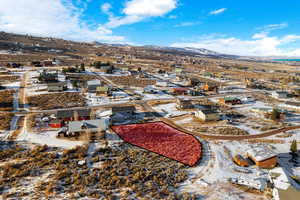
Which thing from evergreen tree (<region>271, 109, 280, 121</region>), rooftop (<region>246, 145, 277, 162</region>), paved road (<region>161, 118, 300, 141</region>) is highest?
evergreen tree (<region>271, 109, 280, 121</region>)

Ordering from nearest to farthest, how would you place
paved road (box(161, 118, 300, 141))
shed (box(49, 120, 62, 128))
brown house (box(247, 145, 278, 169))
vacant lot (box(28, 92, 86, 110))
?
brown house (box(247, 145, 278, 169))
paved road (box(161, 118, 300, 141))
shed (box(49, 120, 62, 128))
vacant lot (box(28, 92, 86, 110))

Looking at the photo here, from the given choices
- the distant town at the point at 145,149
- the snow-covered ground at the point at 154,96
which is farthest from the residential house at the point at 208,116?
the snow-covered ground at the point at 154,96

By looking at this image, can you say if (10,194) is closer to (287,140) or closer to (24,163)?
(24,163)

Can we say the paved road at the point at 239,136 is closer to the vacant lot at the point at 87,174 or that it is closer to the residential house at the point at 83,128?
the vacant lot at the point at 87,174

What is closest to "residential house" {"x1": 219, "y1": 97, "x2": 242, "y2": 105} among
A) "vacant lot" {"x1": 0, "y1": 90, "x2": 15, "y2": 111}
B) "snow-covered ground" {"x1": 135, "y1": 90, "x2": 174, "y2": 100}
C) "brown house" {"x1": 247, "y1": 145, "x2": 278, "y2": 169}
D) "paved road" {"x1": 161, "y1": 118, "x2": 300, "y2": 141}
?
"snow-covered ground" {"x1": 135, "y1": 90, "x2": 174, "y2": 100}

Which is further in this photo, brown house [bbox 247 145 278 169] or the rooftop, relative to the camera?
the rooftop

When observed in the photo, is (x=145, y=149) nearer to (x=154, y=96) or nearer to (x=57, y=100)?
(x=154, y=96)

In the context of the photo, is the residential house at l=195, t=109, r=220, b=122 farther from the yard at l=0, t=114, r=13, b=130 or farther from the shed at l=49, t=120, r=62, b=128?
the yard at l=0, t=114, r=13, b=130

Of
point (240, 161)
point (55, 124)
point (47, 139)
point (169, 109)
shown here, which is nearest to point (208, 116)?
point (169, 109)
